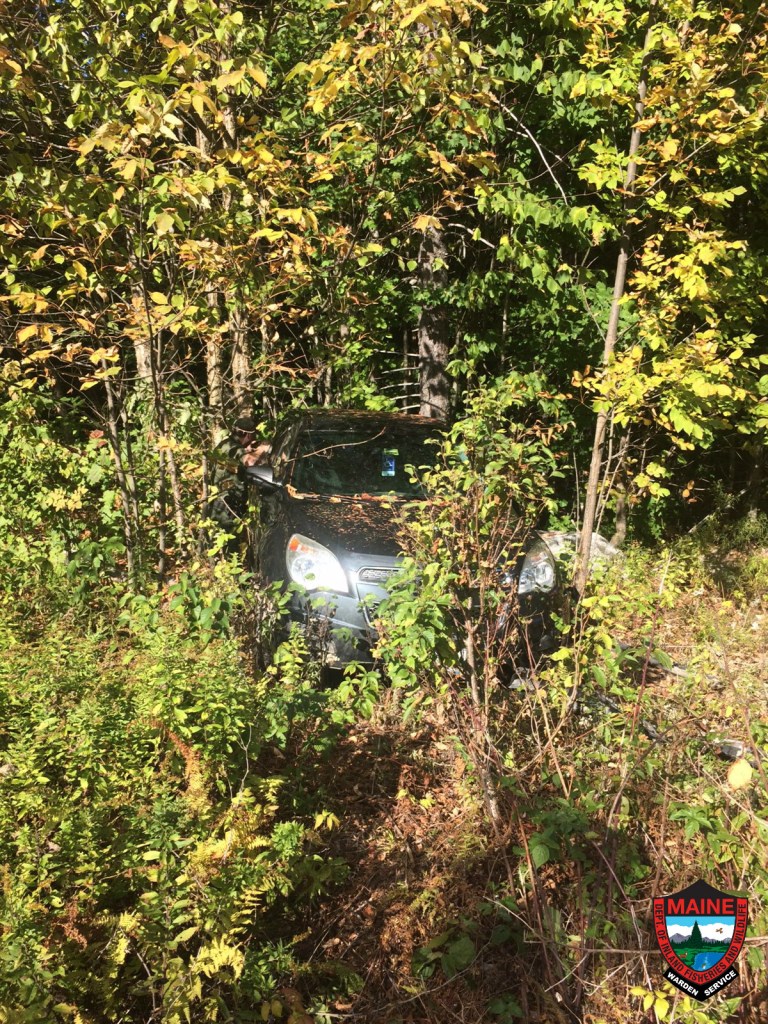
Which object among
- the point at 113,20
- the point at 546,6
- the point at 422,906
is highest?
the point at 546,6

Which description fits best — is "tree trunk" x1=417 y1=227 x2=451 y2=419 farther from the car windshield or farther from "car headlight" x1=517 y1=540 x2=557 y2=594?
"car headlight" x1=517 y1=540 x2=557 y2=594

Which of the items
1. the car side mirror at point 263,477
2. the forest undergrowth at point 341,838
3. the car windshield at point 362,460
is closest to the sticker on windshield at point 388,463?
the car windshield at point 362,460

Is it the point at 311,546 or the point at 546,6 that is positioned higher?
the point at 546,6

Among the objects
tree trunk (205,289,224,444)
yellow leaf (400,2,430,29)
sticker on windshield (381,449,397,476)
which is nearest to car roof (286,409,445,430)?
sticker on windshield (381,449,397,476)

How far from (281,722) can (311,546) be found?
1.51 metres

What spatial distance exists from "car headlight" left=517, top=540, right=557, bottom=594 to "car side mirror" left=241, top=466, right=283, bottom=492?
6.29 ft

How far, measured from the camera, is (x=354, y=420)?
616cm

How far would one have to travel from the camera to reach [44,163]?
17.3 feet

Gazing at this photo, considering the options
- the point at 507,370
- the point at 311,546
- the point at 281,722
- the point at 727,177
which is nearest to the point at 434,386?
the point at 507,370

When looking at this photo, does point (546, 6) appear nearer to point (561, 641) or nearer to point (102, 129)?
point (102, 129)

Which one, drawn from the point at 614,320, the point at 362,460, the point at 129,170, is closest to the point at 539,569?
the point at 362,460

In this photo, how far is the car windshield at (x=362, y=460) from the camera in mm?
5496

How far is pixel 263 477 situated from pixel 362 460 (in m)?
0.76

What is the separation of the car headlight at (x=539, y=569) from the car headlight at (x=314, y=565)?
110cm
